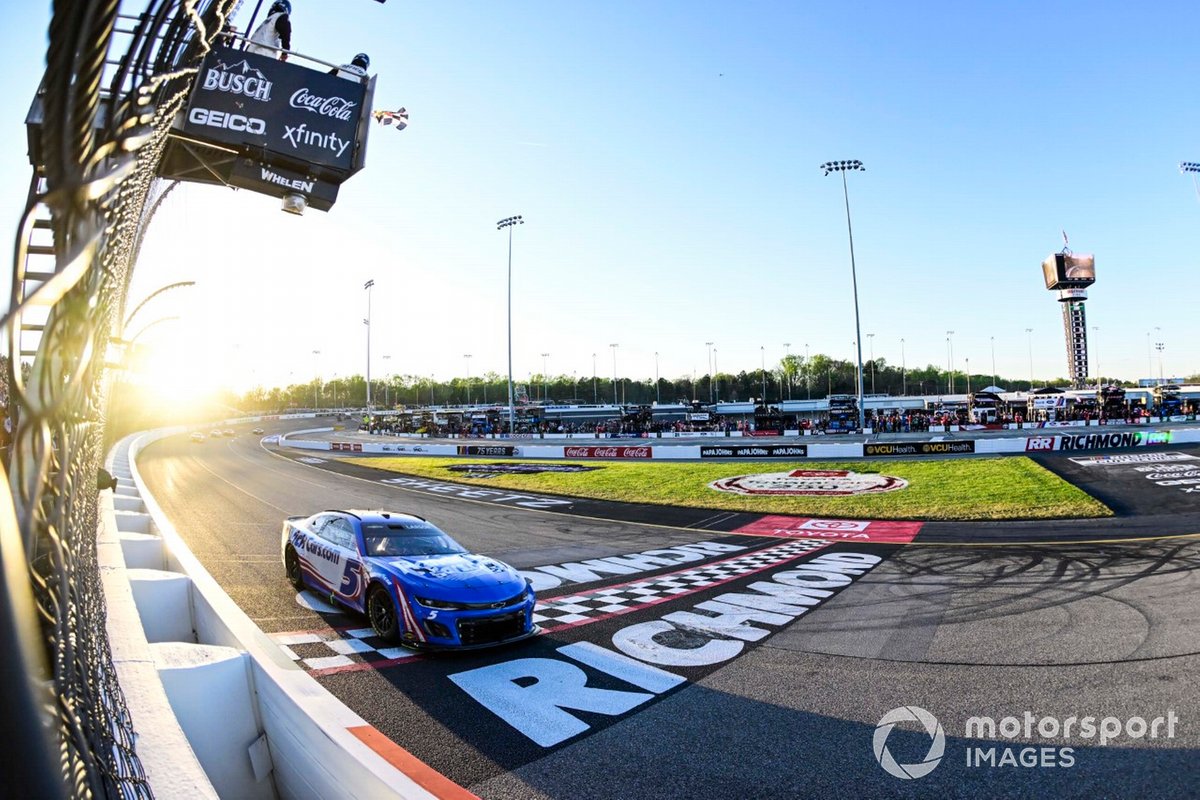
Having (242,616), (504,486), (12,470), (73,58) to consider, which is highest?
(73,58)

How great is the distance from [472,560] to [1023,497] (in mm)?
16560

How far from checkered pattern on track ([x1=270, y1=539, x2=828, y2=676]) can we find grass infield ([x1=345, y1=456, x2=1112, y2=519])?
5.91 m

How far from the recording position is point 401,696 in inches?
242

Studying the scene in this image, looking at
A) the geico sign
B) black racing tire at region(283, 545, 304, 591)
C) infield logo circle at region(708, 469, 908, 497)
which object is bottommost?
infield logo circle at region(708, 469, 908, 497)

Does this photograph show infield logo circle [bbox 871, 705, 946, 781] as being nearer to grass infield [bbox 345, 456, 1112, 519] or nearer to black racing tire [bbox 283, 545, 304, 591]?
black racing tire [bbox 283, 545, 304, 591]

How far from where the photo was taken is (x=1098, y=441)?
25531 millimetres

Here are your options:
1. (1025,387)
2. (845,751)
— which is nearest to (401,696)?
(845,751)

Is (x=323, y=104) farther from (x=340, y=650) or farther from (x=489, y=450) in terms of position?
(x=489, y=450)

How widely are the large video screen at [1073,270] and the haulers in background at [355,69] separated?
4371 inches

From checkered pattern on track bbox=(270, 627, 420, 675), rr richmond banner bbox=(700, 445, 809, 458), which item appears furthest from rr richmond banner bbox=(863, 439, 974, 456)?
checkered pattern on track bbox=(270, 627, 420, 675)

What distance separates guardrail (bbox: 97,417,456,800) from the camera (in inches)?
118

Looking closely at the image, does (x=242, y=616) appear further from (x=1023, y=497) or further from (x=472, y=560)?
(x=1023, y=497)

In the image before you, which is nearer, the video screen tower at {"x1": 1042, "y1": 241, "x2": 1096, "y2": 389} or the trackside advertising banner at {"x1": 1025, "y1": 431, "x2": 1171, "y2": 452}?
the trackside advertising banner at {"x1": 1025, "y1": 431, "x2": 1171, "y2": 452}

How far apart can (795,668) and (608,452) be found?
2847 centimetres
